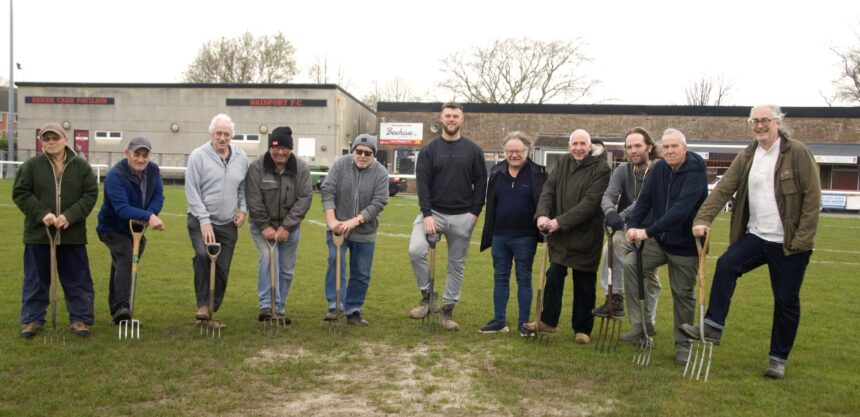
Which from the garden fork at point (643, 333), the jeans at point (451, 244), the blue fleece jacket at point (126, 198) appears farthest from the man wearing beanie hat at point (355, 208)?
the garden fork at point (643, 333)

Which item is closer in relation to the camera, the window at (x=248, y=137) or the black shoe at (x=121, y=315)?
the black shoe at (x=121, y=315)

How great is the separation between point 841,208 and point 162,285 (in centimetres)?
3046

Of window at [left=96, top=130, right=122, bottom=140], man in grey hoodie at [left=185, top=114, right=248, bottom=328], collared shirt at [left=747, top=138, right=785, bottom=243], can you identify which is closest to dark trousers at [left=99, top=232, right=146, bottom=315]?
man in grey hoodie at [left=185, top=114, right=248, bottom=328]

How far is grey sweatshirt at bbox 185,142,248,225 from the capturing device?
667 centimetres

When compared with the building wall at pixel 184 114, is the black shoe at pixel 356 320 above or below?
below

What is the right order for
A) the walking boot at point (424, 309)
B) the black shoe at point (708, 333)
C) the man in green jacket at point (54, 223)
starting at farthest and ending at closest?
the walking boot at point (424, 309), the man in green jacket at point (54, 223), the black shoe at point (708, 333)

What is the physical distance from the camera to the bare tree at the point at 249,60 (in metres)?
54.8

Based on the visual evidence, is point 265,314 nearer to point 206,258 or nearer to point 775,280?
point 206,258

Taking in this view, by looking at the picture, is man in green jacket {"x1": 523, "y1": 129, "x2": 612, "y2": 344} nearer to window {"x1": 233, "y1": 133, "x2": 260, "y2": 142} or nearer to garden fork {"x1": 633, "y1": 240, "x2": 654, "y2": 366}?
garden fork {"x1": 633, "y1": 240, "x2": 654, "y2": 366}

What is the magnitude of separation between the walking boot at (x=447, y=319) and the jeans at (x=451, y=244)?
2.5 inches

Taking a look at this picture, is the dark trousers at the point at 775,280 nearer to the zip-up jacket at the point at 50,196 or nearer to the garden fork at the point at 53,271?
the zip-up jacket at the point at 50,196

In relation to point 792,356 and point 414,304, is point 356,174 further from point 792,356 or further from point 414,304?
point 792,356

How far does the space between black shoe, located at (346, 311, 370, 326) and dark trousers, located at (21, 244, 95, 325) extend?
7.66 ft

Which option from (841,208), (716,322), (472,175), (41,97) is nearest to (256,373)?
(472,175)
